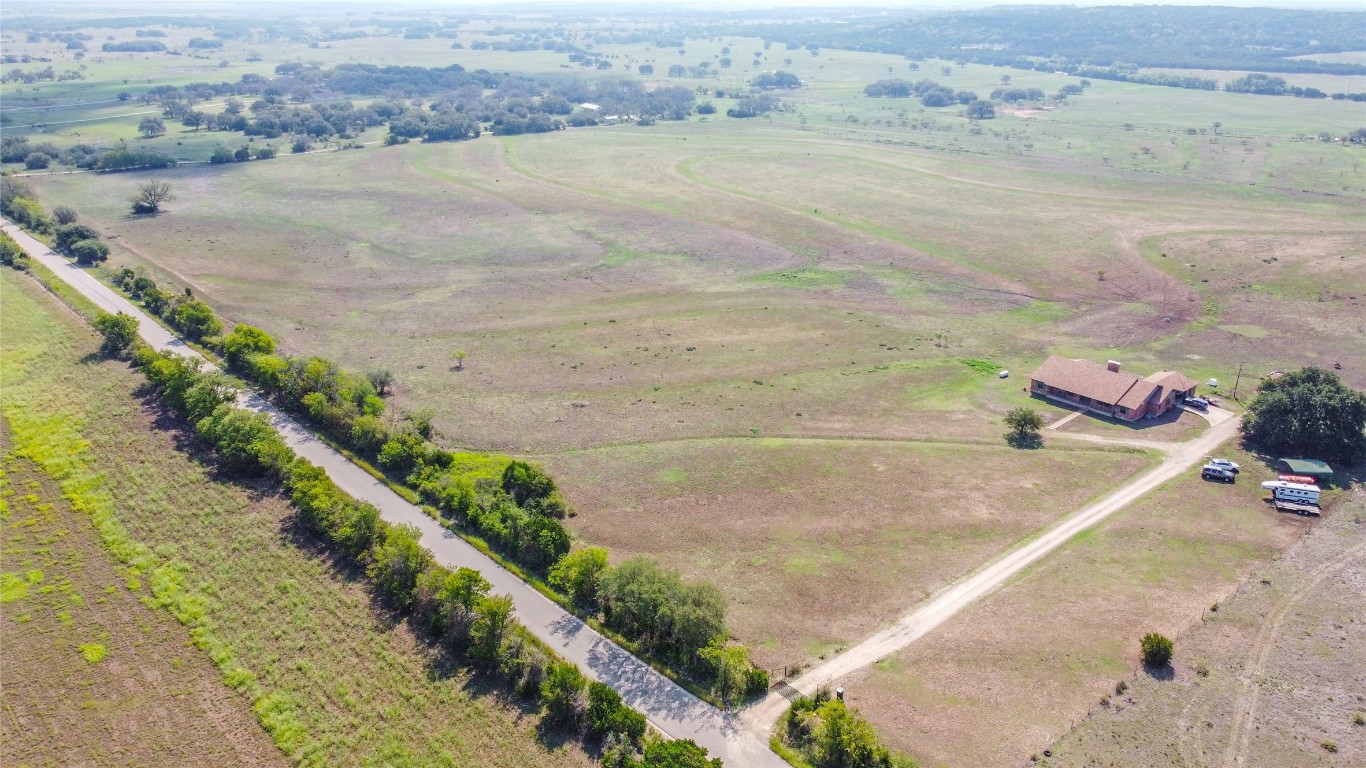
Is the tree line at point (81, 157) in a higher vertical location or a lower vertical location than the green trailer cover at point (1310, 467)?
higher

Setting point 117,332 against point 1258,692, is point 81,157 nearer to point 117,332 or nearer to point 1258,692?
point 117,332

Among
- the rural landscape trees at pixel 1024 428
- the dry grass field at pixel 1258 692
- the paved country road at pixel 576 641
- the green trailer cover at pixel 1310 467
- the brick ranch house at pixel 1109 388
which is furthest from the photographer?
the brick ranch house at pixel 1109 388

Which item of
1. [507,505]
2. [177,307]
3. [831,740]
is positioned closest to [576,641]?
[507,505]

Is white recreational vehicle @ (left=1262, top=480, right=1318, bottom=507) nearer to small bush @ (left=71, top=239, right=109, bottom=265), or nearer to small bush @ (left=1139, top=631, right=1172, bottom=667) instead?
small bush @ (left=1139, top=631, right=1172, bottom=667)

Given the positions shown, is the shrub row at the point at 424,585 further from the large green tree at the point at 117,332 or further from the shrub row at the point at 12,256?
the shrub row at the point at 12,256

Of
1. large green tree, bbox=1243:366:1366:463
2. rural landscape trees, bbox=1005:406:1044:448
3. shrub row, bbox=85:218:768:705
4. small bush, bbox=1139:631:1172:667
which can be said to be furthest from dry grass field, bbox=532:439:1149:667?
large green tree, bbox=1243:366:1366:463

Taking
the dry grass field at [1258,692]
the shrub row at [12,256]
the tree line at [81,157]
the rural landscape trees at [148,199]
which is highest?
the tree line at [81,157]

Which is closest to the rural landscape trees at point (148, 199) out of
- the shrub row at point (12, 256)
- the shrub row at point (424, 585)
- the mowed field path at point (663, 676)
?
the shrub row at point (12, 256)

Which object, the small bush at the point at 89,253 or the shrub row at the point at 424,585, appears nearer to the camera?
the shrub row at the point at 424,585
